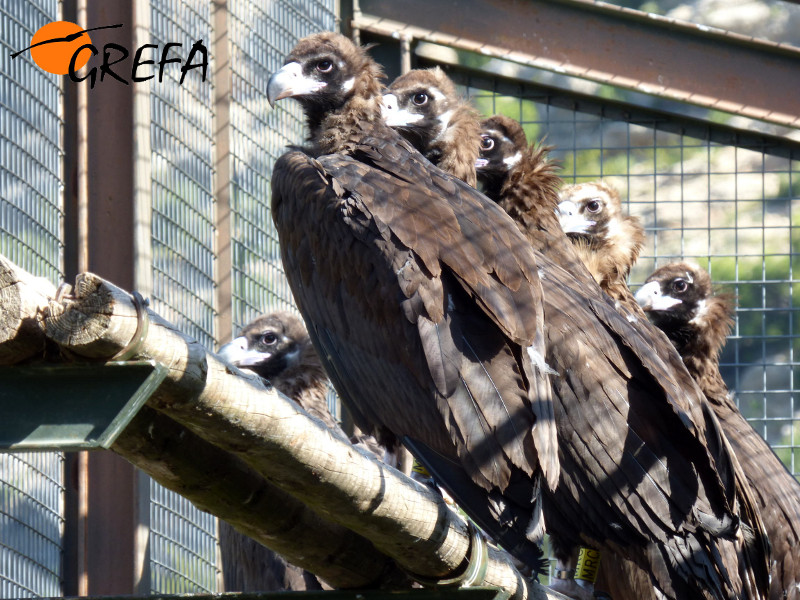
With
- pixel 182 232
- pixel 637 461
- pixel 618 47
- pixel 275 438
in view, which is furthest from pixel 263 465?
pixel 618 47

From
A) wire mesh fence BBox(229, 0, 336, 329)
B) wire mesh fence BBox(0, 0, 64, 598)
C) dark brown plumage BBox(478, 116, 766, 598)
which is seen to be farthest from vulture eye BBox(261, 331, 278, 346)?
dark brown plumage BBox(478, 116, 766, 598)

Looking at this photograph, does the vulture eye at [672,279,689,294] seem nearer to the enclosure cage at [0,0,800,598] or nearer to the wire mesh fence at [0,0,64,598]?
the enclosure cage at [0,0,800,598]

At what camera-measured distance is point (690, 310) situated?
18.3 feet

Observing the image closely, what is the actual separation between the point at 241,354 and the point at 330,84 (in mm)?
1297

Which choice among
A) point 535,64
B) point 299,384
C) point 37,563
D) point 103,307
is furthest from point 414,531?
point 535,64

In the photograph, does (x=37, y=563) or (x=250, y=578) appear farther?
(x=250, y=578)

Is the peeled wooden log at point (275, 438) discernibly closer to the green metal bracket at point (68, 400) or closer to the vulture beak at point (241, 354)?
the green metal bracket at point (68, 400)

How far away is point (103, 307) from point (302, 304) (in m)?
1.93

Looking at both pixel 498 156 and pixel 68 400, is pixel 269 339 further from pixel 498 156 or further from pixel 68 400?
pixel 68 400

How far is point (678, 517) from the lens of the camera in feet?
11.8

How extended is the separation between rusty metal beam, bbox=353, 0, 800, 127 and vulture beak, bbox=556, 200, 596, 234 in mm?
621

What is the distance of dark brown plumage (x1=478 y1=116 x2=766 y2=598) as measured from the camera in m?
3.60

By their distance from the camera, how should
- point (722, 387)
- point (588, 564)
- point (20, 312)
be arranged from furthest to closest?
point (722, 387) → point (588, 564) → point (20, 312)

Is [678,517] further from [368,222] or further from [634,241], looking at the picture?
[634,241]
